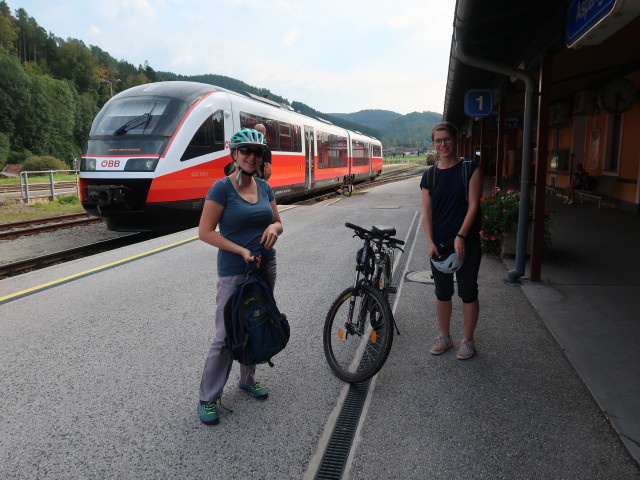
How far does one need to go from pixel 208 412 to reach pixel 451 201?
87.6 inches

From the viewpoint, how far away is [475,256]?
12.2 feet

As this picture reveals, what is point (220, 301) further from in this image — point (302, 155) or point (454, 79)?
point (302, 155)

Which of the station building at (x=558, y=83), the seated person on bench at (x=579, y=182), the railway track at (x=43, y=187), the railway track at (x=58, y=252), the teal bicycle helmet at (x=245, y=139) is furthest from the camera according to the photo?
the railway track at (x=43, y=187)

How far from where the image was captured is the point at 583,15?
4.26 meters

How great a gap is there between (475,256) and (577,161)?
664 inches

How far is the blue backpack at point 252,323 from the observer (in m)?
2.92

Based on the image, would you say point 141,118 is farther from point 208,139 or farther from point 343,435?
point 343,435

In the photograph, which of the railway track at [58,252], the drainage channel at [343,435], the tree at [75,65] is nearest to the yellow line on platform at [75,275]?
the railway track at [58,252]

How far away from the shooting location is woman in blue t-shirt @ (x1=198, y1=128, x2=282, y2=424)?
2854mm

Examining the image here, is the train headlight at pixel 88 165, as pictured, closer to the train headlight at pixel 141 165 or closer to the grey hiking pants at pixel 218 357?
the train headlight at pixel 141 165

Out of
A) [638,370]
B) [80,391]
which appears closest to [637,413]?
[638,370]

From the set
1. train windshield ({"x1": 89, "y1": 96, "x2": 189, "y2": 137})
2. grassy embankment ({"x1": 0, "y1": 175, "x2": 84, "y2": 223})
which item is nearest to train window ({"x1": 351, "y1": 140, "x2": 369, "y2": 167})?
grassy embankment ({"x1": 0, "y1": 175, "x2": 84, "y2": 223})

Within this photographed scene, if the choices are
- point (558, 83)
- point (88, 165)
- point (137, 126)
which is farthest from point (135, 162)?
point (558, 83)

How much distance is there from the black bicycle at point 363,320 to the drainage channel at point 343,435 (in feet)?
0.33
